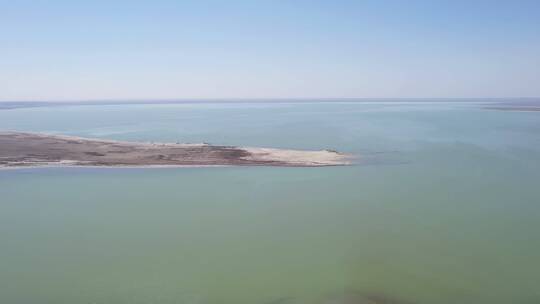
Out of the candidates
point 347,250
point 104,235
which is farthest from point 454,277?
point 104,235

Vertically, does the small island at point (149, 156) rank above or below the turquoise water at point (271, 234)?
above

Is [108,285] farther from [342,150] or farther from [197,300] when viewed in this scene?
[342,150]

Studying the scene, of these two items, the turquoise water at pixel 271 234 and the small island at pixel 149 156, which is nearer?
the turquoise water at pixel 271 234

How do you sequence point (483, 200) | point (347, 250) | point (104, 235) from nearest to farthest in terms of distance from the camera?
point (347, 250)
point (104, 235)
point (483, 200)

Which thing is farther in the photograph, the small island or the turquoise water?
the small island

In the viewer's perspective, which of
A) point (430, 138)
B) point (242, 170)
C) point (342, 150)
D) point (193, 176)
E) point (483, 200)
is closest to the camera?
point (483, 200)
